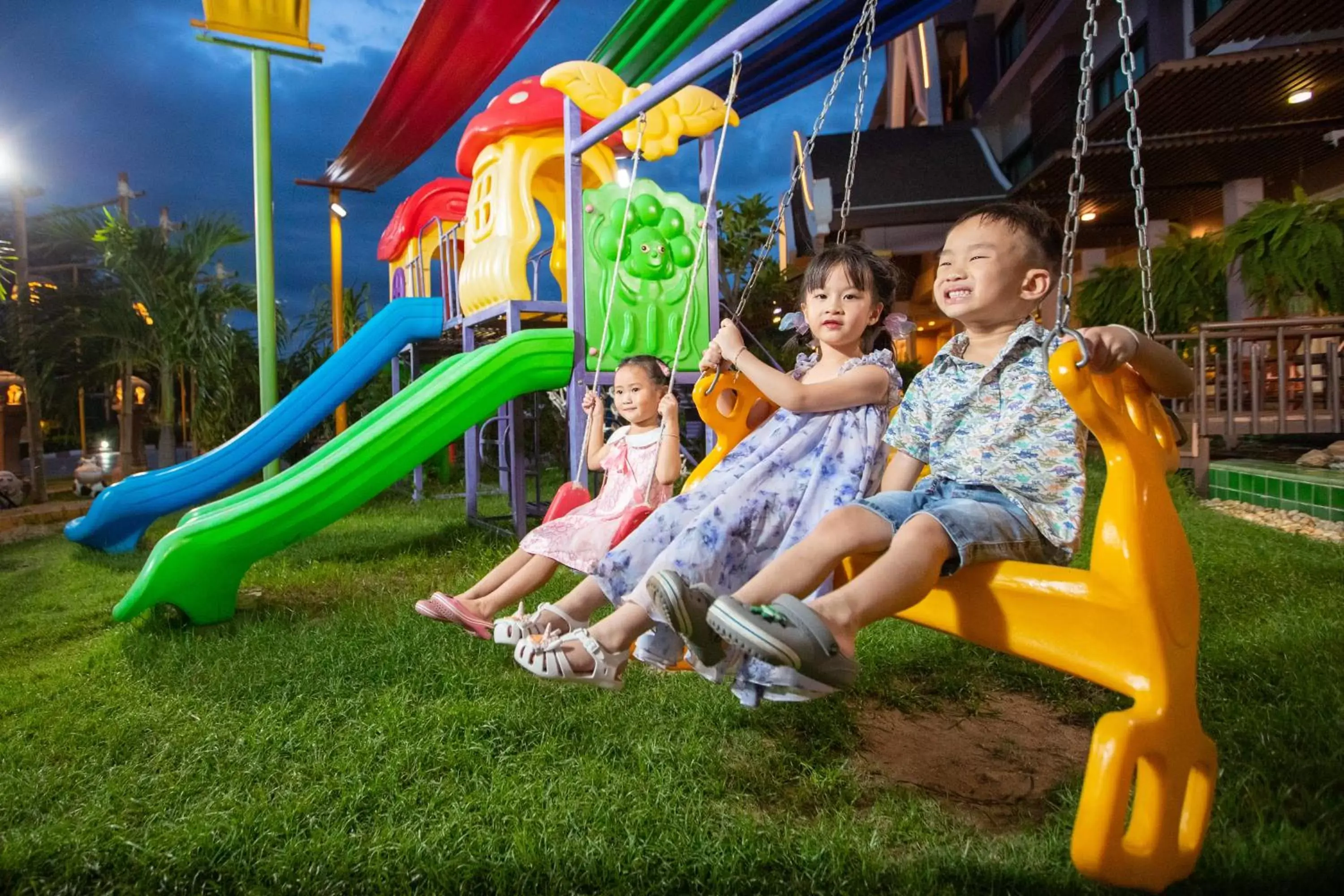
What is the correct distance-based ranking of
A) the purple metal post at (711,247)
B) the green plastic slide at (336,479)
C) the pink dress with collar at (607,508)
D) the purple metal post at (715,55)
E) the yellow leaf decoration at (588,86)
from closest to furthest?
the purple metal post at (715,55)
the pink dress with collar at (607,508)
the green plastic slide at (336,479)
the yellow leaf decoration at (588,86)
the purple metal post at (711,247)

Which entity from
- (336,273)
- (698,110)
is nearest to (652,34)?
(698,110)

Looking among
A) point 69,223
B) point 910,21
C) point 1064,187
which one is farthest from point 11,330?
point 1064,187

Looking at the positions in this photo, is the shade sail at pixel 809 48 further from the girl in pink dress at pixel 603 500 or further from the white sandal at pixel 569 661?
the white sandal at pixel 569 661

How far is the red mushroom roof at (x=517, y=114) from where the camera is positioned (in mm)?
5328

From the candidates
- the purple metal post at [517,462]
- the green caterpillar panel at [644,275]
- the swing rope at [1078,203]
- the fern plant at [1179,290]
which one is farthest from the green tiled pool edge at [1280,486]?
the purple metal post at [517,462]

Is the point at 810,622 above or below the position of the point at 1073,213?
below

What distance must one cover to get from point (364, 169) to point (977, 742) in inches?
384

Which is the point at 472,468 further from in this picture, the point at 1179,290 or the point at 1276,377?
the point at 1179,290

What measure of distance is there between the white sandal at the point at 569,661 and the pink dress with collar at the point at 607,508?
2.34ft

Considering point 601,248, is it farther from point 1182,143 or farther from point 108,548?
point 1182,143

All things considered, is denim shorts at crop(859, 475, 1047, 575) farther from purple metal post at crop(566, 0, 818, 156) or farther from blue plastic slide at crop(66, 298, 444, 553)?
blue plastic slide at crop(66, 298, 444, 553)

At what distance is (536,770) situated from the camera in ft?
7.49

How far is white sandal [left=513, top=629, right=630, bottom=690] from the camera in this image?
6.27ft

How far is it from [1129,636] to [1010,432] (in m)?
0.56
